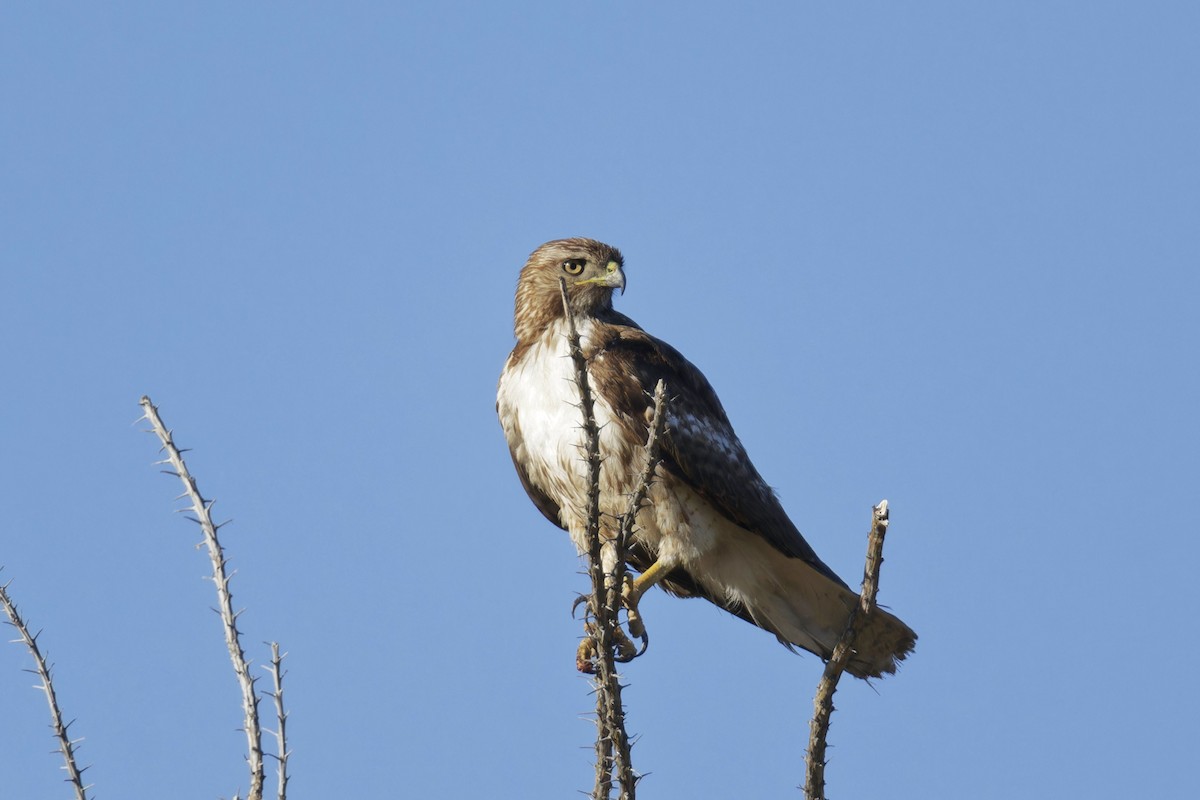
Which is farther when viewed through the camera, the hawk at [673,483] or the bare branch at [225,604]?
the hawk at [673,483]

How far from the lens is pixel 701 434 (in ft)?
23.7

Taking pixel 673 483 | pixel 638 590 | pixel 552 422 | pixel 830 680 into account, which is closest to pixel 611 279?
pixel 552 422

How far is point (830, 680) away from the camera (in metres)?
5.07

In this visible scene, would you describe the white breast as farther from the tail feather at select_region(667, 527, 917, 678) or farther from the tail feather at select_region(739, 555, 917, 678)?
the tail feather at select_region(739, 555, 917, 678)

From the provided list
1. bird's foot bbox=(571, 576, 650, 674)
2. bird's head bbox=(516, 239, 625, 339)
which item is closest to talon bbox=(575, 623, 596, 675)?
bird's foot bbox=(571, 576, 650, 674)

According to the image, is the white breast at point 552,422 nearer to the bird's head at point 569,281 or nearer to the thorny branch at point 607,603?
the bird's head at point 569,281

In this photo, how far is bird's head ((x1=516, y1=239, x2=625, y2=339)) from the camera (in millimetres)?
7785

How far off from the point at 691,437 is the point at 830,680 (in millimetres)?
2276

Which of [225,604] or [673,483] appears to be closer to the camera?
[225,604]

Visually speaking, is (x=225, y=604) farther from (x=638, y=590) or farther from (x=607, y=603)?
(x=638, y=590)

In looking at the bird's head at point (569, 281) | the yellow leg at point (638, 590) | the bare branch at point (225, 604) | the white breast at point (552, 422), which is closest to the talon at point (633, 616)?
the yellow leg at point (638, 590)

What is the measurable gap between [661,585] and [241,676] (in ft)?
14.0

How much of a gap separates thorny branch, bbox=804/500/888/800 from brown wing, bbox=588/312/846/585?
1984 millimetres

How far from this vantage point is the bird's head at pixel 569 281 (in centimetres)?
779
